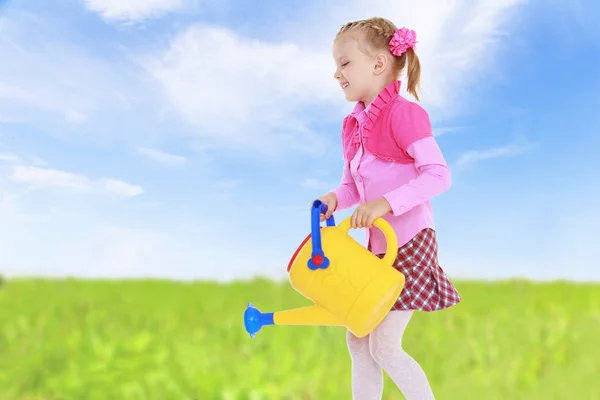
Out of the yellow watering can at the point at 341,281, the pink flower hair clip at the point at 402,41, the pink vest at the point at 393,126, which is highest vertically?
the pink flower hair clip at the point at 402,41

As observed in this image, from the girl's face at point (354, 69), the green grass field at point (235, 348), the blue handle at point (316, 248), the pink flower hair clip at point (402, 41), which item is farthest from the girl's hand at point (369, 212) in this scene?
the green grass field at point (235, 348)

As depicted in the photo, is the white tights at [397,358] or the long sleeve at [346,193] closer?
the white tights at [397,358]

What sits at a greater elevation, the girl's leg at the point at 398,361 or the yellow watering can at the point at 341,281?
the yellow watering can at the point at 341,281

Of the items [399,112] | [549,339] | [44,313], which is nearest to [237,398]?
[399,112]

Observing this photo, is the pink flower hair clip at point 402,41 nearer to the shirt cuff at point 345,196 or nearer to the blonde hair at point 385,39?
the blonde hair at point 385,39

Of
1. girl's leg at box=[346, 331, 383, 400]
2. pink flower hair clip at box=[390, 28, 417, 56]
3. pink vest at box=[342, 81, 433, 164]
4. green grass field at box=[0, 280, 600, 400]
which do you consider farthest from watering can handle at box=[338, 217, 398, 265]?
green grass field at box=[0, 280, 600, 400]

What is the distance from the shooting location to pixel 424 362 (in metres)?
2.49

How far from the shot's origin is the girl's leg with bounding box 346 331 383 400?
1916mm

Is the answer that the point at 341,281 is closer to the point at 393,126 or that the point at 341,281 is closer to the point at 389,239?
the point at 389,239

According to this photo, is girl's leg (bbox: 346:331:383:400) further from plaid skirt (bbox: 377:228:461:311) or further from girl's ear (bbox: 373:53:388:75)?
girl's ear (bbox: 373:53:388:75)

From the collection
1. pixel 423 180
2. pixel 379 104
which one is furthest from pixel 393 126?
pixel 423 180

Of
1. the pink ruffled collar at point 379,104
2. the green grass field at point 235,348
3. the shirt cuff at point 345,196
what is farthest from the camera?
the green grass field at point 235,348

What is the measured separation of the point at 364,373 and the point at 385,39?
3.38ft

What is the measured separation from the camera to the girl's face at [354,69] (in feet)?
6.24
